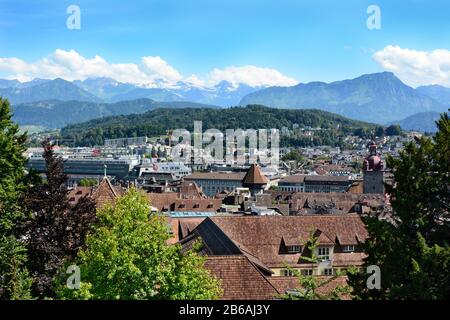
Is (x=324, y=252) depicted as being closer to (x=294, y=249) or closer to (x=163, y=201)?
(x=294, y=249)

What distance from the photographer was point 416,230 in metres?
17.5

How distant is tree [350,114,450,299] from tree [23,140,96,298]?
10147 mm

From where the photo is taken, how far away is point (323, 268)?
109 ft

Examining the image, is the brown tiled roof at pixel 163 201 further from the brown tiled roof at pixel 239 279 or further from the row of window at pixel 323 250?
the brown tiled roof at pixel 239 279

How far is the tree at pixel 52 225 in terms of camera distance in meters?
20.4

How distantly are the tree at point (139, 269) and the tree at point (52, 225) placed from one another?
172 inches

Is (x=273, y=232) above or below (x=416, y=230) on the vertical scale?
below

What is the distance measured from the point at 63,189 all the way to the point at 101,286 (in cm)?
822

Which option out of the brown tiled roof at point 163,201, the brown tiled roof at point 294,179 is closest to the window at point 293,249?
the brown tiled roof at point 163,201

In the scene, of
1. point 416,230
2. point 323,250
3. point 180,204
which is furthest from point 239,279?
point 180,204

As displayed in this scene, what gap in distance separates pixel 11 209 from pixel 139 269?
9.43m

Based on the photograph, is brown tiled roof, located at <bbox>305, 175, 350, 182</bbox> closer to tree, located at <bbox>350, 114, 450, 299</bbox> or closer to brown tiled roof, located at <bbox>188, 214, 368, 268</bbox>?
brown tiled roof, located at <bbox>188, 214, 368, 268</bbox>

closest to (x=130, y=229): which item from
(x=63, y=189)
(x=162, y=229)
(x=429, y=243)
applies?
(x=162, y=229)

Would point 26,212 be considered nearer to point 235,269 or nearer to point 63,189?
point 63,189
